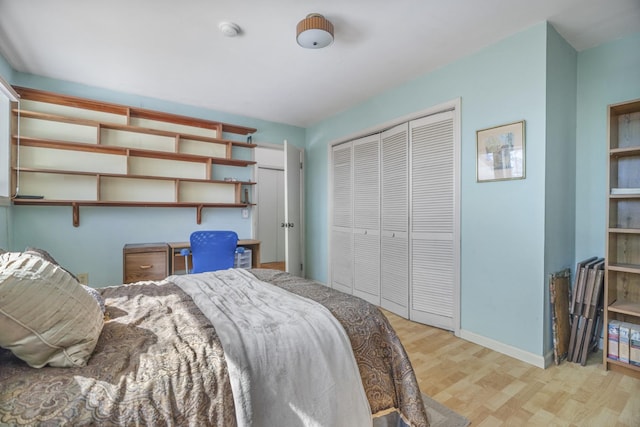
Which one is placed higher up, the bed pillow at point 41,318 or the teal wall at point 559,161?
the teal wall at point 559,161

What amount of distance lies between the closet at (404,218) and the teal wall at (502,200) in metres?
0.13

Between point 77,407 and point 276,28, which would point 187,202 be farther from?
point 77,407

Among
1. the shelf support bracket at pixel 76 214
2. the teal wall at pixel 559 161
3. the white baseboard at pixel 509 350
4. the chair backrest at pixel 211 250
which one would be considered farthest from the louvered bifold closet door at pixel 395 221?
the shelf support bracket at pixel 76 214

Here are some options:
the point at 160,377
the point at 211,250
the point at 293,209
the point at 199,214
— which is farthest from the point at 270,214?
the point at 160,377

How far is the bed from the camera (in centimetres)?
80

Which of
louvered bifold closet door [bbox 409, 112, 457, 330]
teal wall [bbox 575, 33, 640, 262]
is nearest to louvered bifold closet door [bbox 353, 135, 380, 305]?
louvered bifold closet door [bbox 409, 112, 457, 330]

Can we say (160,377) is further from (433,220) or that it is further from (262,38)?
(433,220)

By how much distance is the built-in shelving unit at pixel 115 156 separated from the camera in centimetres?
293

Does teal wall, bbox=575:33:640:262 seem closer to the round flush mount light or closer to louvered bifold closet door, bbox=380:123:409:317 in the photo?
louvered bifold closet door, bbox=380:123:409:317

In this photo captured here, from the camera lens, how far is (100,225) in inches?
129

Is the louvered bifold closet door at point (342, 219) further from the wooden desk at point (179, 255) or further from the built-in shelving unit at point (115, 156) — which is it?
the built-in shelving unit at point (115, 156)

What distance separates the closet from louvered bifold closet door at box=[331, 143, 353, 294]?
0.5 inches

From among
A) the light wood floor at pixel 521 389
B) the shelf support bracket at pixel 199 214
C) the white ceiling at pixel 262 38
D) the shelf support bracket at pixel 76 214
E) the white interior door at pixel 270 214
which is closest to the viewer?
the light wood floor at pixel 521 389

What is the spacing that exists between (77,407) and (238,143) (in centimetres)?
355
